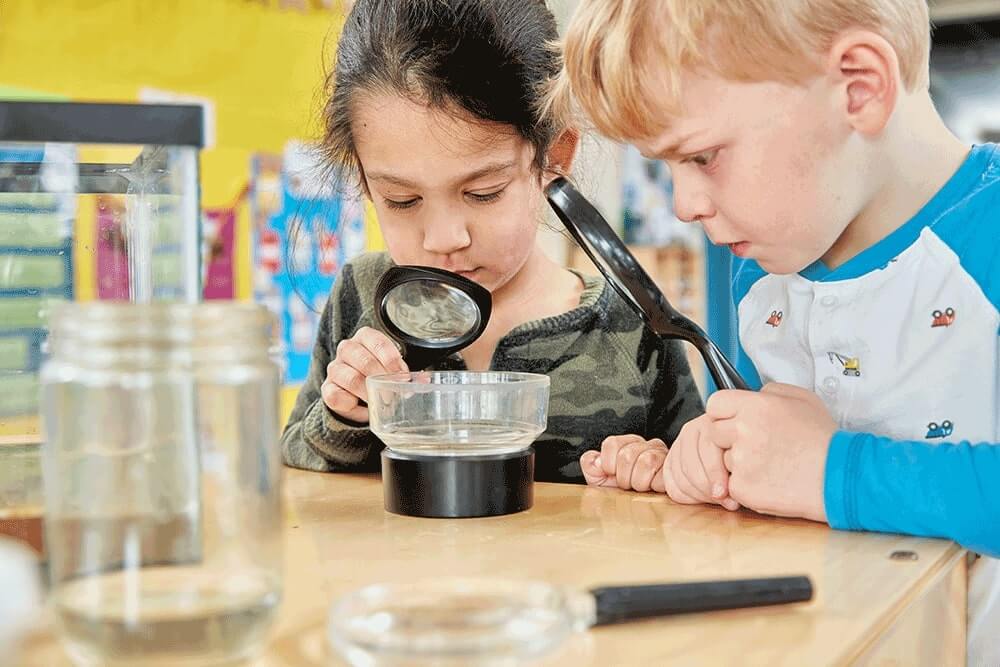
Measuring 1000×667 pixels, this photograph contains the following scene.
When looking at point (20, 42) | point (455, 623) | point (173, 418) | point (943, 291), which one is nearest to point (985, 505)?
point (943, 291)

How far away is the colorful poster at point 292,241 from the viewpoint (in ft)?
6.83

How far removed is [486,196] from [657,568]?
1.80ft

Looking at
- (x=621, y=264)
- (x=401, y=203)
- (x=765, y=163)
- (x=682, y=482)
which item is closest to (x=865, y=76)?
(x=765, y=163)

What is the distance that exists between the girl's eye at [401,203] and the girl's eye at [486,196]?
54 millimetres

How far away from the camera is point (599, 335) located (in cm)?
127

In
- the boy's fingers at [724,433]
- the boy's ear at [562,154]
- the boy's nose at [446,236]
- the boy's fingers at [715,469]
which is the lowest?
the boy's fingers at [715,469]

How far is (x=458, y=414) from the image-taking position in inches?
32.6

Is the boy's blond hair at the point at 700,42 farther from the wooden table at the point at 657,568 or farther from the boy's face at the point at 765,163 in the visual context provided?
the wooden table at the point at 657,568

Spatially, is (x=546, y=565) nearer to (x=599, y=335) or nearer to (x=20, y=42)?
(x=599, y=335)

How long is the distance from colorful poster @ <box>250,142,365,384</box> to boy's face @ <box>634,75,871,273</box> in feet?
3.97

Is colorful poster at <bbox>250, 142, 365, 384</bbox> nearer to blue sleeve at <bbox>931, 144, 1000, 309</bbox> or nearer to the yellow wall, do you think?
the yellow wall

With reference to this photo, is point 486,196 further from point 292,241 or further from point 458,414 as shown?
point 292,241

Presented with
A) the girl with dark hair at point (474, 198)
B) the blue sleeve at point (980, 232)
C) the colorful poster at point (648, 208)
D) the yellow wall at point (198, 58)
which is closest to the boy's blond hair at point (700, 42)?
the blue sleeve at point (980, 232)

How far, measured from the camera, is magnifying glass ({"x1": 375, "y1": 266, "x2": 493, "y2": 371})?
3.17 ft
